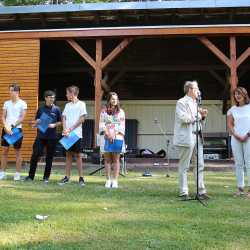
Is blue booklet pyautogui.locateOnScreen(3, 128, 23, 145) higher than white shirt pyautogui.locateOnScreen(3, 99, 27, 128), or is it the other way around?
white shirt pyautogui.locateOnScreen(3, 99, 27, 128)

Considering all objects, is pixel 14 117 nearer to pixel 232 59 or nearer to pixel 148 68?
pixel 232 59

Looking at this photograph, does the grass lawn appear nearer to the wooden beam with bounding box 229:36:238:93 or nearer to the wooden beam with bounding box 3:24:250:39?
the wooden beam with bounding box 229:36:238:93

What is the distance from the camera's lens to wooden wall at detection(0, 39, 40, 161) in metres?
12.5

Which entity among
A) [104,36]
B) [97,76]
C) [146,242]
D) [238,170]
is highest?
[104,36]

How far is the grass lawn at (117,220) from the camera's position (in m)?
3.54

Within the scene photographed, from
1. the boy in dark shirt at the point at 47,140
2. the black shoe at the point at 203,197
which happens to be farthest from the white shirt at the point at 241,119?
the boy in dark shirt at the point at 47,140

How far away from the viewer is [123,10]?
39.7 ft

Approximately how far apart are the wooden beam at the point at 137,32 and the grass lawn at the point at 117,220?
20.3ft

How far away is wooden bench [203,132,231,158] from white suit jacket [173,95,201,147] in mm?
7926

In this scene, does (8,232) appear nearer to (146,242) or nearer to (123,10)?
(146,242)

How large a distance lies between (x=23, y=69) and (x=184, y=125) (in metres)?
7.78

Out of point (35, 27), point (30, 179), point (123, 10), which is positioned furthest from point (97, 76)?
point (30, 179)

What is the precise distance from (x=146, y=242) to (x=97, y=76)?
8.90m

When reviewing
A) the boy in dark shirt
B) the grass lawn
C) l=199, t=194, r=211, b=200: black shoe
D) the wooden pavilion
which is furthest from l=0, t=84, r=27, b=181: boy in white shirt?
the wooden pavilion
